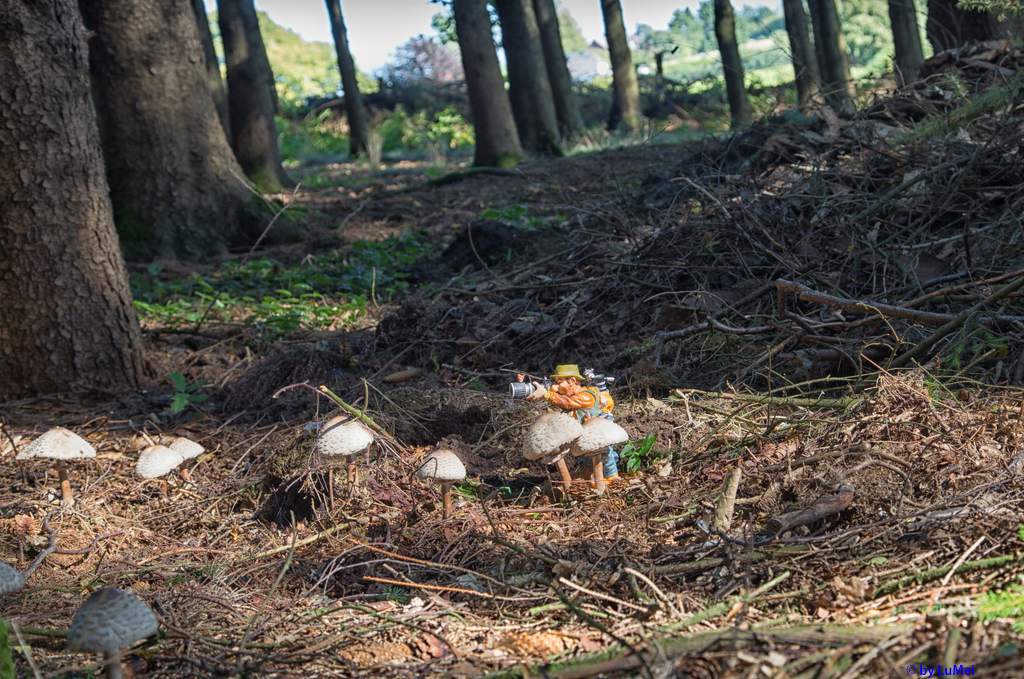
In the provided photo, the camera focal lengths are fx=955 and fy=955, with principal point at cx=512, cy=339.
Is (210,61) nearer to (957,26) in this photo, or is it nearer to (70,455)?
(957,26)

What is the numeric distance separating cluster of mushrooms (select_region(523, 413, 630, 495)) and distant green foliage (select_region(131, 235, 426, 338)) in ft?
11.4

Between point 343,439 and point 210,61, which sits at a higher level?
point 210,61

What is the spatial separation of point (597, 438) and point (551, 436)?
191 millimetres

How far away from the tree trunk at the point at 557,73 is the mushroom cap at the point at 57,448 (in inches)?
568

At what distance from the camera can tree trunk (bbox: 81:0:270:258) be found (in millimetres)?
8656

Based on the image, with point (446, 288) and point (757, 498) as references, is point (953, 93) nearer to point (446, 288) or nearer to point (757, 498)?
point (446, 288)

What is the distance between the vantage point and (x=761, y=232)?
592 cm

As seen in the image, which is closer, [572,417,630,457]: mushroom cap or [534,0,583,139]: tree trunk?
[572,417,630,457]: mushroom cap

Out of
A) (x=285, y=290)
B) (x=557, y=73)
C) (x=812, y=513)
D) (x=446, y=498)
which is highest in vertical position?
(x=557, y=73)

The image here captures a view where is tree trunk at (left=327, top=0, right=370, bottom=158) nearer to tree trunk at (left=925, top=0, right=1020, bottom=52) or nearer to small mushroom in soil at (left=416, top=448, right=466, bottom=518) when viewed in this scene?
tree trunk at (left=925, top=0, right=1020, bottom=52)

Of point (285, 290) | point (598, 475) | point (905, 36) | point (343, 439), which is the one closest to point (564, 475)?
point (598, 475)

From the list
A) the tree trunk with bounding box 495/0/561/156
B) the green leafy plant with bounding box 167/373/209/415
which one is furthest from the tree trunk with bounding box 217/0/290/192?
the green leafy plant with bounding box 167/373/209/415

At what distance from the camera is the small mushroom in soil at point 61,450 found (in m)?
3.83

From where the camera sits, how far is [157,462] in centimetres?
393
